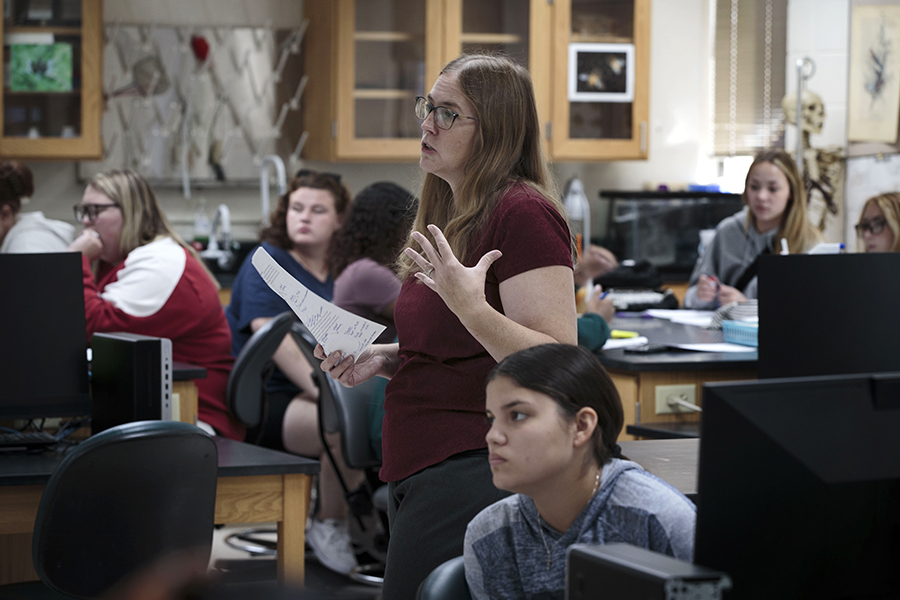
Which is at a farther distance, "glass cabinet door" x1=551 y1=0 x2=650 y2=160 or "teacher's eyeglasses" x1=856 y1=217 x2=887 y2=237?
"glass cabinet door" x1=551 y1=0 x2=650 y2=160

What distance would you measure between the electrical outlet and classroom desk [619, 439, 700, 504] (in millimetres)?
758

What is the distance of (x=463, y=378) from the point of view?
1372 millimetres

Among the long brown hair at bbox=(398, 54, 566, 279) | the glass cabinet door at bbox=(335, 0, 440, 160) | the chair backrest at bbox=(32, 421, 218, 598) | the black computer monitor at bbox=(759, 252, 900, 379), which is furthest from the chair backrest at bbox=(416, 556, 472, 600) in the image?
the glass cabinet door at bbox=(335, 0, 440, 160)

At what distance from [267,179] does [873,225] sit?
9.76 ft

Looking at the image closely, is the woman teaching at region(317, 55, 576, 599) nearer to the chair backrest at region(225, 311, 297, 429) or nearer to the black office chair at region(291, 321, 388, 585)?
the black office chair at region(291, 321, 388, 585)

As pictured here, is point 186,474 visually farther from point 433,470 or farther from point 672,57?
point 672,57

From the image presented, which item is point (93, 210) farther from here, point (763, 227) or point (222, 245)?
point (763, 227)

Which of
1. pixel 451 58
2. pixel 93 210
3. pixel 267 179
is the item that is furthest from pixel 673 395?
pixel 267 179

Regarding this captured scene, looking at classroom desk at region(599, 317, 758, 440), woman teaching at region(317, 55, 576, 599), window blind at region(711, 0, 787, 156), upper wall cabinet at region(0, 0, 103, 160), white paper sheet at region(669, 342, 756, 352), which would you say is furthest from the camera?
window blind at region(711, 0, 787, 156)

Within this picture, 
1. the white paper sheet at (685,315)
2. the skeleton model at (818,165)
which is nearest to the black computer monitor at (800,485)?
the white paper sheet at (685,315)

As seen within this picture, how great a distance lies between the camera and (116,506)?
1.66m

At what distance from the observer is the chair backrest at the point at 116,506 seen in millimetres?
1626

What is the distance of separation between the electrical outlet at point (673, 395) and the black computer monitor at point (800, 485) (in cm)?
172

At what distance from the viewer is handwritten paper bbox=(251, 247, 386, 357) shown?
4.48ft
